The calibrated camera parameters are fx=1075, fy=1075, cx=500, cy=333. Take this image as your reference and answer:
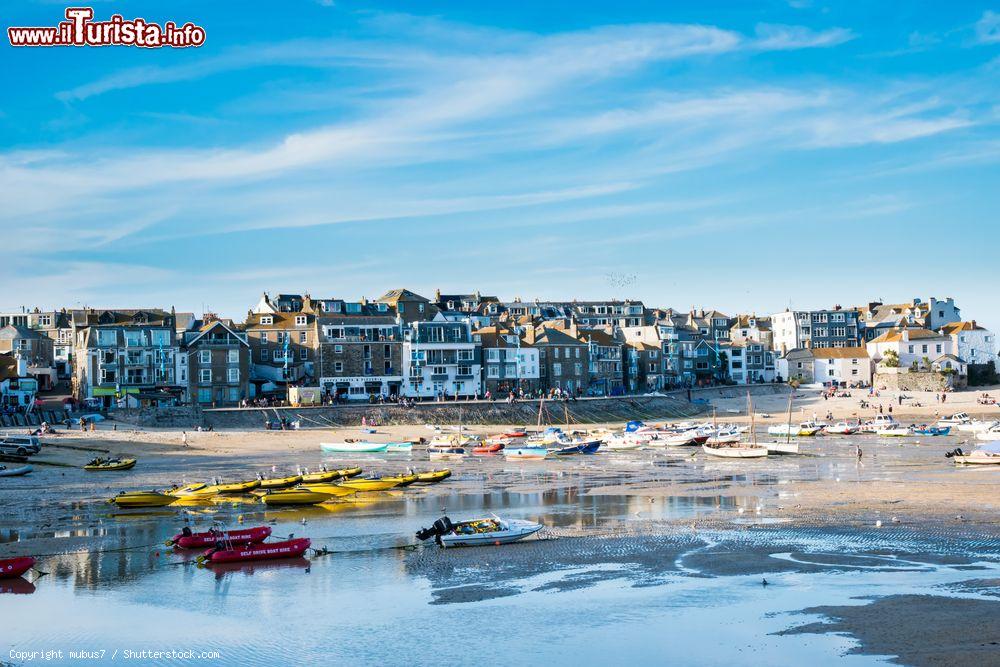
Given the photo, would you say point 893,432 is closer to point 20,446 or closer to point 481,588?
point 20,446

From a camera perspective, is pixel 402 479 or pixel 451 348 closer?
pixel 402 479

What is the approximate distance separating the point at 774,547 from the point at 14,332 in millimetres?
99206

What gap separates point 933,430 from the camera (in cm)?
8806

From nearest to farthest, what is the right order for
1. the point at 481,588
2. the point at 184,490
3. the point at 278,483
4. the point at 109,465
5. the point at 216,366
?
the point at 481,588 → the point at 184,490 → the point at 278,483 → the point at 109,465 → the point at 216,366

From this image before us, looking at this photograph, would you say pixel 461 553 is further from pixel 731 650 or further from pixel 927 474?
pixel 927 474

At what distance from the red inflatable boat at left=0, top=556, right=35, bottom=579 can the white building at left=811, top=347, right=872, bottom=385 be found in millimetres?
116715

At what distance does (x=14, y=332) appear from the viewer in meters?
114

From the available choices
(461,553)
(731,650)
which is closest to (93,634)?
(461,553)

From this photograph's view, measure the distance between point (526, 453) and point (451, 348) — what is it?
116 feet

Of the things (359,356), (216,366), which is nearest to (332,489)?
(216,366)

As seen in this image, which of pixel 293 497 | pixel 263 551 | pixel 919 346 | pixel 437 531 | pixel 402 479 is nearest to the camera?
pixel 263 551

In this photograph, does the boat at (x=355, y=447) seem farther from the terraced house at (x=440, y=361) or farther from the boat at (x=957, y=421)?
the boat at (x=957, y=421)

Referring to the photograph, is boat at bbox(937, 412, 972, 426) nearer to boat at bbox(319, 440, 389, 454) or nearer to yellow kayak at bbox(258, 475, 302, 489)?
boat at bbox(319, 440, 389, 454)

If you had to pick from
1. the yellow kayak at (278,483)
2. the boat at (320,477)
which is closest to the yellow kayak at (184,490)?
the yellow kayak at (278,483)
